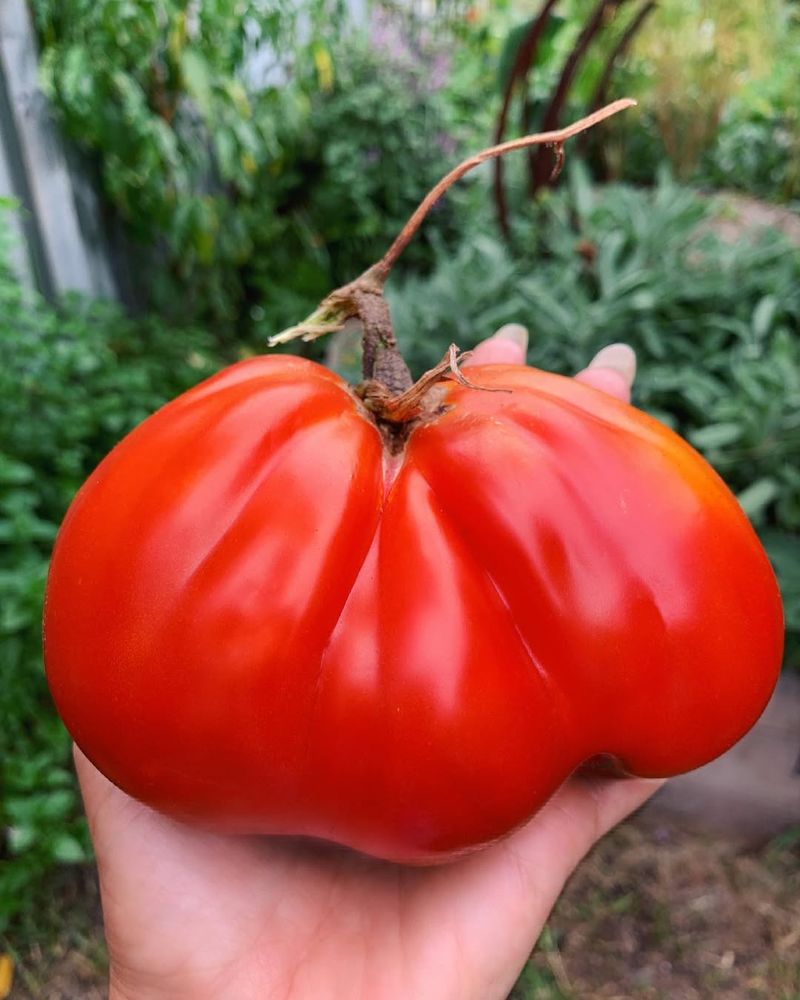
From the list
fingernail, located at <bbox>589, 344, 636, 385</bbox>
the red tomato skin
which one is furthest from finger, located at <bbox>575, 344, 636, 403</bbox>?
the red tomato skin

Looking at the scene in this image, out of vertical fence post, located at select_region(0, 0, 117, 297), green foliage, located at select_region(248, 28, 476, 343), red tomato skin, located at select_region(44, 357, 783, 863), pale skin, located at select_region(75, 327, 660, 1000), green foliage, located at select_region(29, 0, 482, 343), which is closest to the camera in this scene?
red tomato skin, located at select_region(44, 357, 783, 863)

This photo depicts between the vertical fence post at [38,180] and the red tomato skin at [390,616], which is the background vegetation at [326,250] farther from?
the red tomato skin at [390,616]

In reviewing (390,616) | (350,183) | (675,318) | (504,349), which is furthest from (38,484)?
(350,183)

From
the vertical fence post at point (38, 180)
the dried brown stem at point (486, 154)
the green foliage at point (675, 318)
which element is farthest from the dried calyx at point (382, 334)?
the vertical fence post at point (38, 180)

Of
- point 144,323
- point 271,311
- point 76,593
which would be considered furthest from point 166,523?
point 271,311

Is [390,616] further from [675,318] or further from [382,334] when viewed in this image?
[675,318]

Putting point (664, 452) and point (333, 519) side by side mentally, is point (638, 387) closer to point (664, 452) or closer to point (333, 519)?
point (664, 452)

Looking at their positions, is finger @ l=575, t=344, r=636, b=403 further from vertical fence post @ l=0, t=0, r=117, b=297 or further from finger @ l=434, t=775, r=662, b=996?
A: vertical fence post @ l=0, t=0, r=117, b=297
